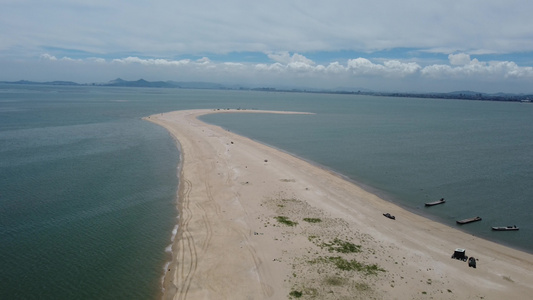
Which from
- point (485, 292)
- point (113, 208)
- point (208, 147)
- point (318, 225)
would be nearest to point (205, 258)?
point (318, 225)

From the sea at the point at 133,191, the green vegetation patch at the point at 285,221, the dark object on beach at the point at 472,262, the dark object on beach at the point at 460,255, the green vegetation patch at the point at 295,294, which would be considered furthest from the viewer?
the green vegetation patch at the point at 285,221

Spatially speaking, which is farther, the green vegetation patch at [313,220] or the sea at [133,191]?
the green vegetation patch at [313,220]

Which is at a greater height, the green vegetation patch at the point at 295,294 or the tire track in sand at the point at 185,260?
the green vegetation patch at the point at 295,294

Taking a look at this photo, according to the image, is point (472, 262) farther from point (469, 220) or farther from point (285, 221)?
point (285, 221)

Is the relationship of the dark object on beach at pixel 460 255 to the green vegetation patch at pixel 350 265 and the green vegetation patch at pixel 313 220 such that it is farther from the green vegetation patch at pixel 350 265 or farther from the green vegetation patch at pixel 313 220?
the green vegetation patch at pixel 313 220

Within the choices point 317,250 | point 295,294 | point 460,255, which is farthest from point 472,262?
point 295,294

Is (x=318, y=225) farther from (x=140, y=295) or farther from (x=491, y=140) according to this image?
(x=491, y=140)

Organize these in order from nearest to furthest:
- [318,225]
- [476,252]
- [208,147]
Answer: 1. [476,252]
2. [318,225]
3. [208,147]

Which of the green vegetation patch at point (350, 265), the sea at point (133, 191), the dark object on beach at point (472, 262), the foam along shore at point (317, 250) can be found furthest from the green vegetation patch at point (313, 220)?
the dark object on beach at point (472, 262)
